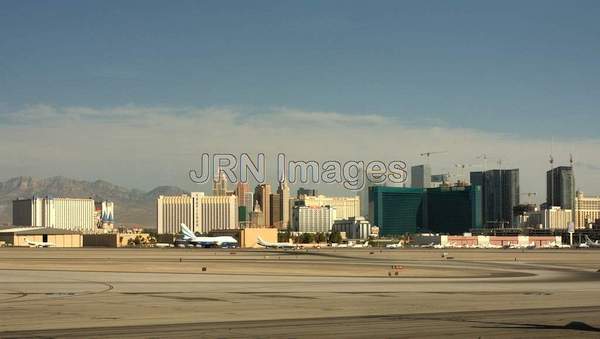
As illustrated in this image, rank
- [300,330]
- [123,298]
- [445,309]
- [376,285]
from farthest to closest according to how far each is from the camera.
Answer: [376,285]
[123,298]
[445,309]
[300,330]

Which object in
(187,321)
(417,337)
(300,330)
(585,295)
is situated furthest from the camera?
(585,295)

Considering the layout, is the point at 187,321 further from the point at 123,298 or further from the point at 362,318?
the point at 123,298

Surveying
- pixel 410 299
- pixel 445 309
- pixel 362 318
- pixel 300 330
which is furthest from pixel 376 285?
pixel 300 330

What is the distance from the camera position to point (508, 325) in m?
33.5

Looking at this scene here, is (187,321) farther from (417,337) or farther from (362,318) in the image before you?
(417,337)

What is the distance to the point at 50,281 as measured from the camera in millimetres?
61719

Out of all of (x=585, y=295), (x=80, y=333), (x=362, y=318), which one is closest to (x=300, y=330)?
(x=362, y=318)

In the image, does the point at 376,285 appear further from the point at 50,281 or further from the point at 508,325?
the point at 508,325

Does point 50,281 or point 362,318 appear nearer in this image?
point 362,318

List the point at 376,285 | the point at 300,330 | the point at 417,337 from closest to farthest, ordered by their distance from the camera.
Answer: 1. the point at 417,337
2. the point at 300,330
3. the point at 376,285

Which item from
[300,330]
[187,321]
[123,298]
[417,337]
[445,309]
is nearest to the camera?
[417,337]

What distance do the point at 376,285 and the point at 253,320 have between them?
25.7m

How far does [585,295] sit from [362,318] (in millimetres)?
20422

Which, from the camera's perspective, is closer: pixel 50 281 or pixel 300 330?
pixel 300 330
